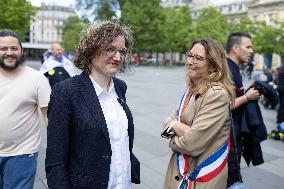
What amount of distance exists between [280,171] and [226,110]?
11.7 ft

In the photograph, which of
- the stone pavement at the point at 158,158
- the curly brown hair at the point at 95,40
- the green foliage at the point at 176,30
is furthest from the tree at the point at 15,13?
the curly brown hair at the point at 95,40

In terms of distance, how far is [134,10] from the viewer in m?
44.0

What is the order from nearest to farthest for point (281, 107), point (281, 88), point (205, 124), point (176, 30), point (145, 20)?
1. point (205, 124)
2. point (281, 88)
3. point (281, 107)
4. point (145, 20)
5. point (176, 30)

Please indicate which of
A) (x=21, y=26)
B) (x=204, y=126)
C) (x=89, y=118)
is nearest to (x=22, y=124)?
(x=89, y=118)

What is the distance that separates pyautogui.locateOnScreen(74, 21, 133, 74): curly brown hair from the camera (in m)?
1.94

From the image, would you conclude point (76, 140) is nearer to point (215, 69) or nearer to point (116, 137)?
point (116, 137)

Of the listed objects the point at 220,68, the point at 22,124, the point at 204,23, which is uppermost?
the point at 204,23

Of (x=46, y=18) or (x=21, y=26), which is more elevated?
(x=46, y=18)

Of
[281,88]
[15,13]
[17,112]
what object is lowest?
[281,88]

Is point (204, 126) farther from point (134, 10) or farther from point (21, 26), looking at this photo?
point (134, 10)

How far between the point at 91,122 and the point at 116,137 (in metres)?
0.22

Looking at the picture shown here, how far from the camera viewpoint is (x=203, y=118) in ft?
7.52

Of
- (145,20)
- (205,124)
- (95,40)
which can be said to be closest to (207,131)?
(205,124)

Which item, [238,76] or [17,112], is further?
[238,76]
